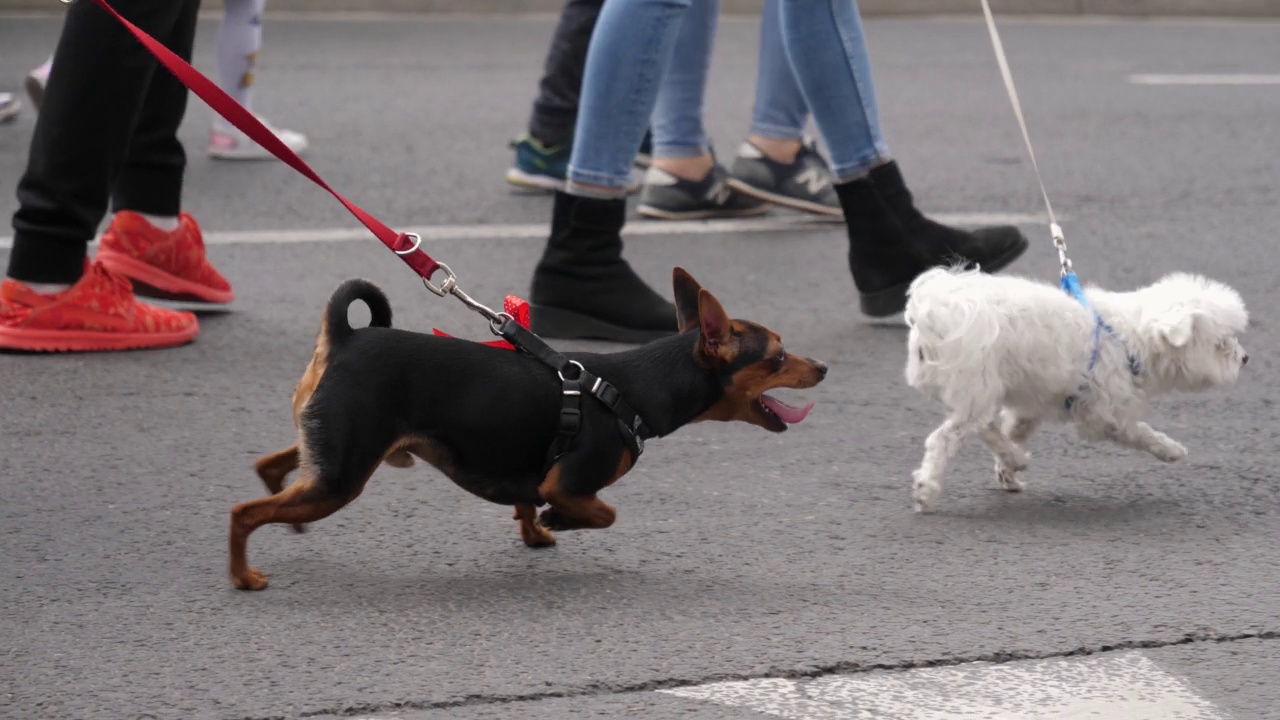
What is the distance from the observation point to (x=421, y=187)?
6.35 meters

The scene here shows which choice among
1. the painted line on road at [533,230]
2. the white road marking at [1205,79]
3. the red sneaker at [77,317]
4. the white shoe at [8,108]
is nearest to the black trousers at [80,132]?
the red sneaker at [77,317]

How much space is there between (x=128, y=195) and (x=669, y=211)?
2.08 meters

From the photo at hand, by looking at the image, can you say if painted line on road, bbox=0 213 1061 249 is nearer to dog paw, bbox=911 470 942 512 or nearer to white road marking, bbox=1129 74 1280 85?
dog paw, bbox=911 470 942 512

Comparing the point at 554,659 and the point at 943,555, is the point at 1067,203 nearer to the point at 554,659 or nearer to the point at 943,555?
the point at 943,555

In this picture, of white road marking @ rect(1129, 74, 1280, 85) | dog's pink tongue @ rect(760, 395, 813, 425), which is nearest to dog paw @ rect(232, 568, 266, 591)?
dog's pink tongue @ rect(760, 395, 813, 425)

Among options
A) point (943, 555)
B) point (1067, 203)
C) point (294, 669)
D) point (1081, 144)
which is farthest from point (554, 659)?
A: point (1081, 144)

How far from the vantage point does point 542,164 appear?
6352 millimetres

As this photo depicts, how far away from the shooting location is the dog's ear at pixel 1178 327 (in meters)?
3.38

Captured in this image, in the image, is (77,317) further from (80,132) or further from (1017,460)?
(1017,460)

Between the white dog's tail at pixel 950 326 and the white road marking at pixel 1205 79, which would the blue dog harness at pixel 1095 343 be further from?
the white road marking at pixel 1205 79

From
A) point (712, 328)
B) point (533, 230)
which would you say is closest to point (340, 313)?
point (712, 328)

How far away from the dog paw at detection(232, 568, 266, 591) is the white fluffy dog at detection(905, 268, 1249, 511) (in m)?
1.30

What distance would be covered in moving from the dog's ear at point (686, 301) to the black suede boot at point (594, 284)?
1336mm

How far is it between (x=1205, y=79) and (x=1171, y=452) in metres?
6.05
